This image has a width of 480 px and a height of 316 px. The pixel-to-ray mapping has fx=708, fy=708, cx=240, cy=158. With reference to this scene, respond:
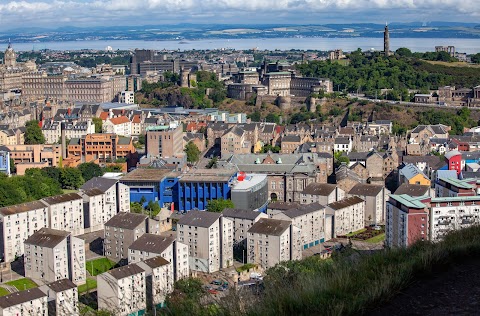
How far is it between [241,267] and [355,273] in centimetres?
746

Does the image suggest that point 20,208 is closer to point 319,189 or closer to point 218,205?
point 218,205


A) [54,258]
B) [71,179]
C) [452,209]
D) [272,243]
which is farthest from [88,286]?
[71,179]

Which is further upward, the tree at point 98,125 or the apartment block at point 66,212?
the tree at point 98,125

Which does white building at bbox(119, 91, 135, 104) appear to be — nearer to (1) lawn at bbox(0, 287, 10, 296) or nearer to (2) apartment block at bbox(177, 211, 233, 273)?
(2) apartment block at bbox(177, 211, 233, 273)

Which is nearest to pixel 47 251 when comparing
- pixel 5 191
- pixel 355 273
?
pixel 5 191

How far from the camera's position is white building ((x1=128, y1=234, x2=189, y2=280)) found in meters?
9.28

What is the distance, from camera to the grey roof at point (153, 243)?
30.5 ft

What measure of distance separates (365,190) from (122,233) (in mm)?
4913

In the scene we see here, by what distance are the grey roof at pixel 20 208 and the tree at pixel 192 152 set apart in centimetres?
667

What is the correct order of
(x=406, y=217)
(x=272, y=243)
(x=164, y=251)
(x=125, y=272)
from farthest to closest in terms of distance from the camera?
(x=272, y=243) < (x=406, y=217) < (x=164, y=251) < (x=125, y=272)

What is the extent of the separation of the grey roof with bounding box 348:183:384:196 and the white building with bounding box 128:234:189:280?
475cm

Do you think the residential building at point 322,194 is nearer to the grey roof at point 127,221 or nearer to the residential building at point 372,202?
the residential building at point 372,202

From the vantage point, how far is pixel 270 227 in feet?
34.2

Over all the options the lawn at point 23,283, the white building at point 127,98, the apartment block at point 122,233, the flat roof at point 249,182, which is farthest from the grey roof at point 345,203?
the white building at point 127,98
